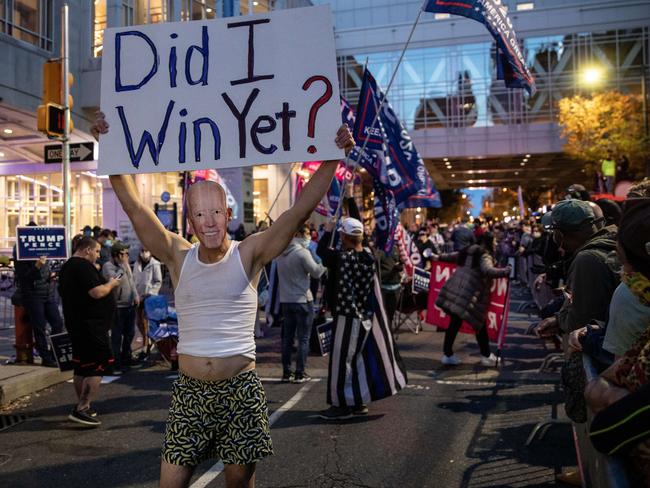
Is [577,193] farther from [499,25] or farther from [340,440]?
[340,440]

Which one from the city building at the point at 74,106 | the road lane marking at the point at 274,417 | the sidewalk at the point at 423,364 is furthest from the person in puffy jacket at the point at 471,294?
the city building at the point at 74,106

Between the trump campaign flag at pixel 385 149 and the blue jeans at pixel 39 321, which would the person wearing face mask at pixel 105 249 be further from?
the trump campaign flag at pixel 385 149

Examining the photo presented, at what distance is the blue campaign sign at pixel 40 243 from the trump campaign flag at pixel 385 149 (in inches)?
160

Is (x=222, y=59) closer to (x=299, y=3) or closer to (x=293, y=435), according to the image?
(x=293, y=435)

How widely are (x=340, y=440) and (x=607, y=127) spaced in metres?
27.4

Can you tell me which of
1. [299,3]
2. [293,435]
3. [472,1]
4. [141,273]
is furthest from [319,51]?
[299,3]

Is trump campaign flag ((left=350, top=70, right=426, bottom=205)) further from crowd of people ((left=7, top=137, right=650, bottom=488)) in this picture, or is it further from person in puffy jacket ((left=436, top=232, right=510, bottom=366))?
person in puffy jacket ((left=436, top=232, right=510, bottom=366))

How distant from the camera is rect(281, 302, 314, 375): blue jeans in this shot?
7438 mm

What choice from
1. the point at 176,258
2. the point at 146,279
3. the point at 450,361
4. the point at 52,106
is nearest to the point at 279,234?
the point at 176,258

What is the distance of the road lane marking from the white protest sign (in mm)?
2404

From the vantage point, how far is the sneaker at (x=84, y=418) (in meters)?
5.71

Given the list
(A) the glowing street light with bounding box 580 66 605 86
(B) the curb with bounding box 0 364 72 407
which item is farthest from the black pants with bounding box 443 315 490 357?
(A) the glowing street light with bounding box 580 66 605 86

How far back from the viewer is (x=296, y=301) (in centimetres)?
743

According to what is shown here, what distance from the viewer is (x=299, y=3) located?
1420 inches
